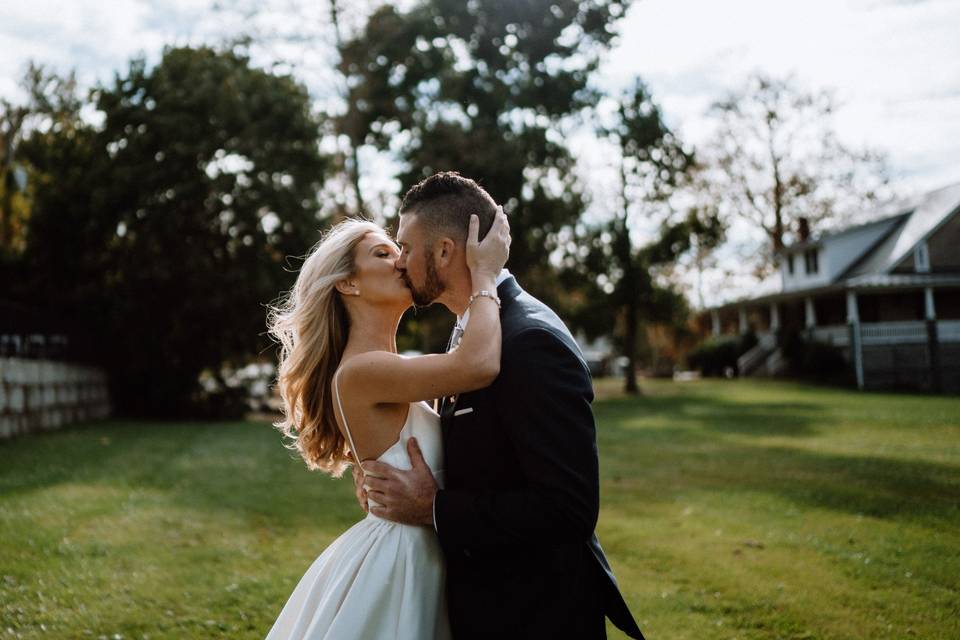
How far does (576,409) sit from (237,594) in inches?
184

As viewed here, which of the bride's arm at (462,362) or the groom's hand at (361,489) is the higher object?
the bride's arm at (462,362)

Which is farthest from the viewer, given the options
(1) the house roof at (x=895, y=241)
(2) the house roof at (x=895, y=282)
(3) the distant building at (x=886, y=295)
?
(1) the house roof at (x=895, y=241)

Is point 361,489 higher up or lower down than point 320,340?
lower down

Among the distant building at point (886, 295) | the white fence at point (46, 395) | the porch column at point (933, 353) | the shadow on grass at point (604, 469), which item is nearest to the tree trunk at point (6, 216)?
the white fence at point (46, 395)

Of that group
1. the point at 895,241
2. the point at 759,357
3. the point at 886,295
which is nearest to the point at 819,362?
the point at 886,295

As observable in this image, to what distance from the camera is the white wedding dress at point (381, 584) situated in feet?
9.70

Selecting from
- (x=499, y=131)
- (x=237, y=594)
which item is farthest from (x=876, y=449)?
(x=499, y=131)

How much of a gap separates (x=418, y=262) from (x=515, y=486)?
0.99 metres

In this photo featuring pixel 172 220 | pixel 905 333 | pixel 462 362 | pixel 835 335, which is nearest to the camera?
pixel 462 362

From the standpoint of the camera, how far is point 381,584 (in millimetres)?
2998

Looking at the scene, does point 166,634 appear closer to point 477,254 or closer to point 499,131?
point 477,254

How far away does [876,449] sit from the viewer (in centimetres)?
1432

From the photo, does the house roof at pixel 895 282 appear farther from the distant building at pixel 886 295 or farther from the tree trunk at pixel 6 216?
the tree trunk at pixel 6 216

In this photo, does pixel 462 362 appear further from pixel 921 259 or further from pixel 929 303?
pixel 921 259
